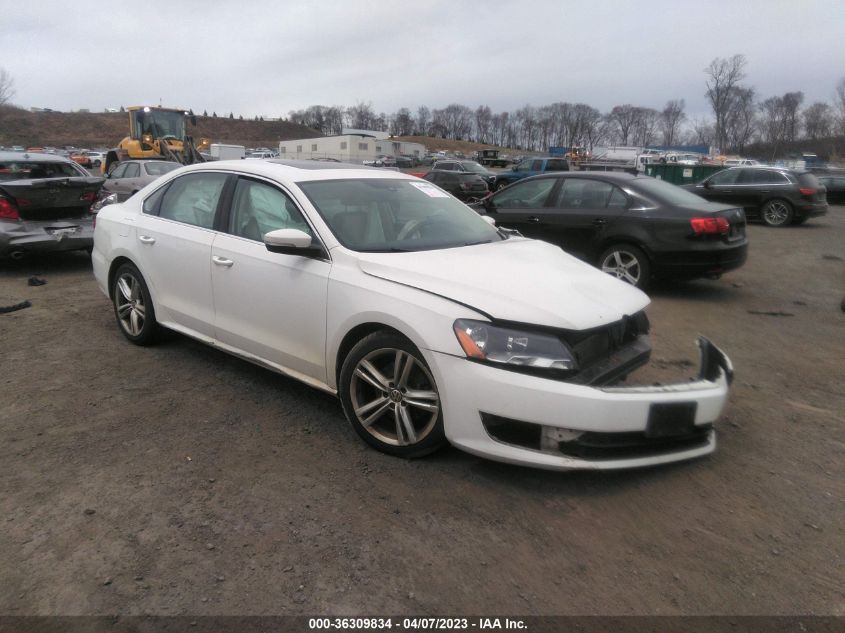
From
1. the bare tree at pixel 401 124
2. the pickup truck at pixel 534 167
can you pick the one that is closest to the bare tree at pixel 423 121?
the bare tree at pixel 401 124

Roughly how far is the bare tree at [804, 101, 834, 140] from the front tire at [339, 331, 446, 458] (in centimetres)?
10907

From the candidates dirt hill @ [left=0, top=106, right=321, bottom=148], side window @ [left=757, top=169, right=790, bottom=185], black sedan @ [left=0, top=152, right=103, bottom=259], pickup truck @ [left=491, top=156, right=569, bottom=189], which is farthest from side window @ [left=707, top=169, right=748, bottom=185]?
dirt hill @ [left=0, top=106, right=321, bottom=148]

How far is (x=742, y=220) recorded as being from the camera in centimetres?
770

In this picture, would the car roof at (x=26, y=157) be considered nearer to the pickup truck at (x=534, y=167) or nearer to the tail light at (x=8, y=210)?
the tail light at (x=8, y=210)

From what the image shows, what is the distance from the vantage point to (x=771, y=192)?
52.7 ft

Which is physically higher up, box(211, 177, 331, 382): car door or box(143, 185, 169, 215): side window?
box(143, 185, 169, 215): side window

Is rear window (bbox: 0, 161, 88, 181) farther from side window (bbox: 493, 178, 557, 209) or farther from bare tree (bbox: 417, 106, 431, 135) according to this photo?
bare tree (bbox: 417, 106, 431, 135)

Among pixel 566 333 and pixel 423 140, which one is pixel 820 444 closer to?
pixel 566 333

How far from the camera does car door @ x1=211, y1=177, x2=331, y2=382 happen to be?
369 centimetres

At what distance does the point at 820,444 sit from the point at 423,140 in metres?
118

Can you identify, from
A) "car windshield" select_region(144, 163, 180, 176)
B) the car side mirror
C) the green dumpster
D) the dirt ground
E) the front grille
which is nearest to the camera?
the dirt ground

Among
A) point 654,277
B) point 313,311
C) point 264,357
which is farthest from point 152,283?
point 654,277

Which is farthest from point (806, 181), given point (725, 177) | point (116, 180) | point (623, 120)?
point (623, 120)

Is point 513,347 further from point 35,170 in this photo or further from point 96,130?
point 96,130
